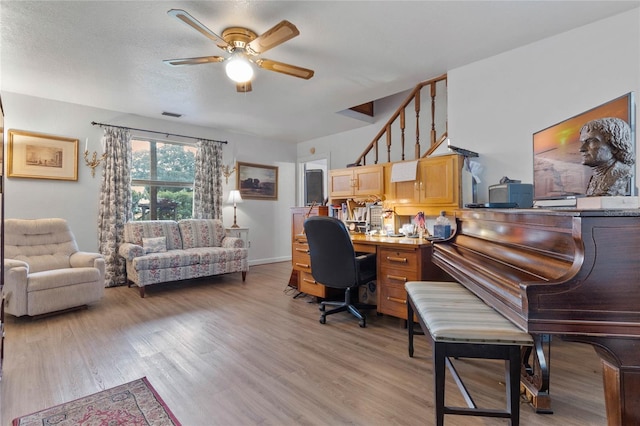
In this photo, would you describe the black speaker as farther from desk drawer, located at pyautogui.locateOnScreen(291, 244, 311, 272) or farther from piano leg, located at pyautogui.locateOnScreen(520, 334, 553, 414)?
piano leg, located at pyautogui.locateOnScreen(520, 334, 553, 414)

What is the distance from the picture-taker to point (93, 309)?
326 cm

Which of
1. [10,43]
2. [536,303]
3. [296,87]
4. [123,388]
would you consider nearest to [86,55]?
[10,43]

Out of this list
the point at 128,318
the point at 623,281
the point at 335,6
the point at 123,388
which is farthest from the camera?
the point at 128,318

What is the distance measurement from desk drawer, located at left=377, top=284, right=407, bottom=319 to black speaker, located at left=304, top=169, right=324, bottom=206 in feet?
11.9

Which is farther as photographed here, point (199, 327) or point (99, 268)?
point (99, 268)

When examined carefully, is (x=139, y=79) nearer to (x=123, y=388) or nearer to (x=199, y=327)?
(x=199, y=327)

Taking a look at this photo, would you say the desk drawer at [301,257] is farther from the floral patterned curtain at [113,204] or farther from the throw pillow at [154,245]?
the floral patterned curtain at [113,204]

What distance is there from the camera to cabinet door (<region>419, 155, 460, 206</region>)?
9.41 ft

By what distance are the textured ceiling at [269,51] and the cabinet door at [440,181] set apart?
97cm

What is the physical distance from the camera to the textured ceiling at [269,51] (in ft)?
7.07

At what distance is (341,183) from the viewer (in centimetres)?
401

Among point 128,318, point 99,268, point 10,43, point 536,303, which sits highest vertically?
point 10,43

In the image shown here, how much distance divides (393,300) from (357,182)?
1.61 m

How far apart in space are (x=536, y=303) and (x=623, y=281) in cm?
25
